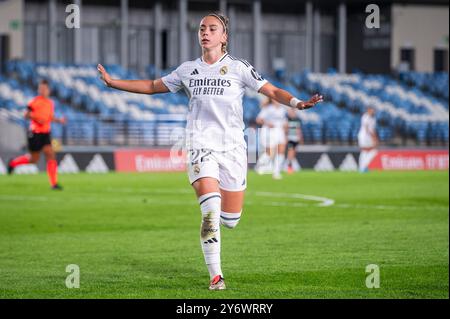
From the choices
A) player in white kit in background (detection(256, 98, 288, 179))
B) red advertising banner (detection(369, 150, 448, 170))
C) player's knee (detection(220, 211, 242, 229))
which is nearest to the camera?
player's knee (detection(220, 211, 242, 229))

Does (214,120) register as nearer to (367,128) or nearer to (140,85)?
(140,85)

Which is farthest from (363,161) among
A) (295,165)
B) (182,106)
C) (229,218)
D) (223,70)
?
(223,70)

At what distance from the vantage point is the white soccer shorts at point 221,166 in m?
10.4

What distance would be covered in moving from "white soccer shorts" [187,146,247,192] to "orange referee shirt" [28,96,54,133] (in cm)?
1597

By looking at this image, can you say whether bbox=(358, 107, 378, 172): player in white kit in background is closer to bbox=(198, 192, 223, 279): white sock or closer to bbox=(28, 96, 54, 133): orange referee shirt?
bbox=(28, 96, 54, 133): orange referee shirt

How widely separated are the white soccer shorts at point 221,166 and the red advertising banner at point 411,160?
3177cm

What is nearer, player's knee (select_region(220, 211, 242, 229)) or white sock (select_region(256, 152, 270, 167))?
player's knee (select_region(220, 211, 242, 229))

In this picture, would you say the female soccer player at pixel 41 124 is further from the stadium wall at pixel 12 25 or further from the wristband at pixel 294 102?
the stadium wall at pixel 12 25

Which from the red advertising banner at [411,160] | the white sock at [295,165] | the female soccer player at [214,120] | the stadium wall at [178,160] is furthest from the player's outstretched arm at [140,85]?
the red advertising banner at [411,160]

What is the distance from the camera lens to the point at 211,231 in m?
10.3

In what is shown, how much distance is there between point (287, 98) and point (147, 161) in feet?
92.5

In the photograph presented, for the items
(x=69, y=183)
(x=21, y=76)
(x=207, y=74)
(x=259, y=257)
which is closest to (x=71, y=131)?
(x=21, y=76)

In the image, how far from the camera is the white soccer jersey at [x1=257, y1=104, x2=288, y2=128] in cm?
A: 3453

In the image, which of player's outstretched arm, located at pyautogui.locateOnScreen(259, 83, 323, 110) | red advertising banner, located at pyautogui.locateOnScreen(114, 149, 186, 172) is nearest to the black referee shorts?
red advertising banner, located at pyautogui.locateOnScreen(114, 149, 186, 172)
